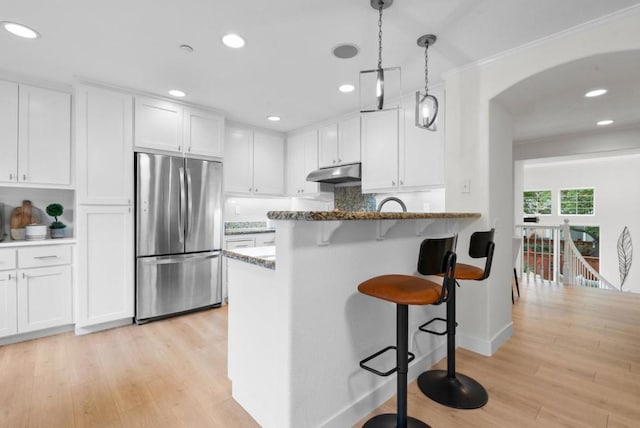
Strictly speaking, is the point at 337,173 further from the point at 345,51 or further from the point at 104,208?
the point at 104,208

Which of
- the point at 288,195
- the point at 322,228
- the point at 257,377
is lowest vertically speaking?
the point at 257,377

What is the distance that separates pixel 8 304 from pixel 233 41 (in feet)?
9.81

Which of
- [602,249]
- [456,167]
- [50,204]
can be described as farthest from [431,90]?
[602,249]

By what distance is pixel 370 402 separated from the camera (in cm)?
175

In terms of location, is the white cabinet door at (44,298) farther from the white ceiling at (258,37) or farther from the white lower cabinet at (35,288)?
the white ceiling at (258,37)

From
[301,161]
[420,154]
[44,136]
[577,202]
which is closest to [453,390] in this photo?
[420,154]

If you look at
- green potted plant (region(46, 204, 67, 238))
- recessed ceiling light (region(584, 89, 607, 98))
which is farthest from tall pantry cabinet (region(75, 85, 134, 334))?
recessed ceiling light (region(584, 89, 607, 98))

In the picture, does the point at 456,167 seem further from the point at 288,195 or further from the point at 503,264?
the point at 288,195

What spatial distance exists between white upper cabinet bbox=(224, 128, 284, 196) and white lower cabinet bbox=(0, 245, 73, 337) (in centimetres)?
197

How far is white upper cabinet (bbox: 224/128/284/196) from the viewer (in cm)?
424

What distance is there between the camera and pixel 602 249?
7680mm

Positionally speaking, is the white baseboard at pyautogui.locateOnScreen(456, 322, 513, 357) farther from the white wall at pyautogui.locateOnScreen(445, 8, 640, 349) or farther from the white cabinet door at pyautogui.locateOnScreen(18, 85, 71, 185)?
the white cabinet door at pyautogui.locateOnScreen(18, 85, 71, 185)

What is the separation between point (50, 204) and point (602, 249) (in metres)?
11.1

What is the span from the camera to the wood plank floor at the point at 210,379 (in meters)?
1.72
